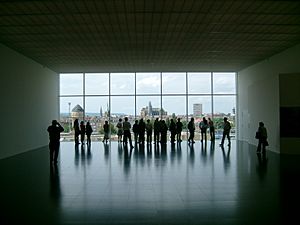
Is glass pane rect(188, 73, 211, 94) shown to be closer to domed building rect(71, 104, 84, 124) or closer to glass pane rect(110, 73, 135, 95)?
glass pane rect(110, 73, 135, 95)

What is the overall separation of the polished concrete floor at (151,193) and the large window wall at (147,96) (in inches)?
564

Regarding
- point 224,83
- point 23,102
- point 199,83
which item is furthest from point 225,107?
point 23,102

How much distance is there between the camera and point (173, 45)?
591 inches

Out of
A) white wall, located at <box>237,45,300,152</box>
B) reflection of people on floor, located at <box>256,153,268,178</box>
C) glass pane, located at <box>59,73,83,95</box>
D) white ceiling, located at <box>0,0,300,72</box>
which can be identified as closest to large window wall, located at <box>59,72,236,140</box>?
glass pane, located at <box>59,73,83,95</box>

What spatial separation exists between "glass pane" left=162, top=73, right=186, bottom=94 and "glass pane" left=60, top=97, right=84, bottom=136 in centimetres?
656

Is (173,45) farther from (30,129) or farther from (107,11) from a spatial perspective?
(30,129)

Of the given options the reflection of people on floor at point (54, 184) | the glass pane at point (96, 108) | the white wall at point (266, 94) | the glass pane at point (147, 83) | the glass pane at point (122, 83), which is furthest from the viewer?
the glass pane at point (96, 108)

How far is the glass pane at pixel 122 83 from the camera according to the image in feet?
81.7

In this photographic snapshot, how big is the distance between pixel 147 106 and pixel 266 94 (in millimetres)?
10826

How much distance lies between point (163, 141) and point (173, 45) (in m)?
7.47

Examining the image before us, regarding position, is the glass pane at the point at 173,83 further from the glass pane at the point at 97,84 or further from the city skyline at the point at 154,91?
the glass pane at the point at 97,84

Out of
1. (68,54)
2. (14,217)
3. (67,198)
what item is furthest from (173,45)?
(14,217)

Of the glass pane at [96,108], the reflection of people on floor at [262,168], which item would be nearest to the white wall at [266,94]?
the reflection of people on floor at [262,168]

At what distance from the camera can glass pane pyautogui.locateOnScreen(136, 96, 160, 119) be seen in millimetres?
25375
